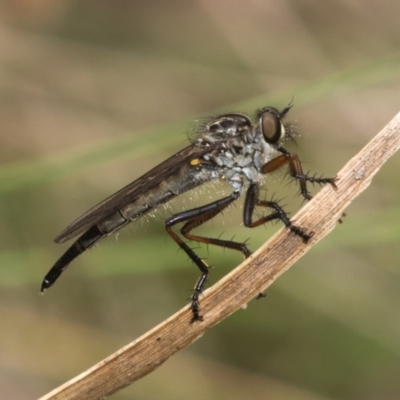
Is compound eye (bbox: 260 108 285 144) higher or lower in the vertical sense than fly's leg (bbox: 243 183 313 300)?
higher

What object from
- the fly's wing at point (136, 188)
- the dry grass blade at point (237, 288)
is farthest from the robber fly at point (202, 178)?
the dry grass blade at point (237, 288)

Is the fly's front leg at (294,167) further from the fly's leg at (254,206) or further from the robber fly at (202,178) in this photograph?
the fly's leg at (254,206)

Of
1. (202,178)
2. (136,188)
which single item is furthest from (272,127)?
(136,188)

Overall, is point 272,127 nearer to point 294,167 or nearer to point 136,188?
point 294,167

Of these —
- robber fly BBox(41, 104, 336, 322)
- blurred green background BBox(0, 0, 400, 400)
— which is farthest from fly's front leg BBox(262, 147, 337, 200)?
blurred green background BBox(0, 0, 400, 400)

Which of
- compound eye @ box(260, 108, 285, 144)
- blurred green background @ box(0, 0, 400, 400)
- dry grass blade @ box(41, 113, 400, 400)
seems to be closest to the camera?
dry grass blade @ box(41, 113, 400, 400)

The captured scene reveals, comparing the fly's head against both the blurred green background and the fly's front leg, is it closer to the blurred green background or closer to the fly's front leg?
the fly's front leg
